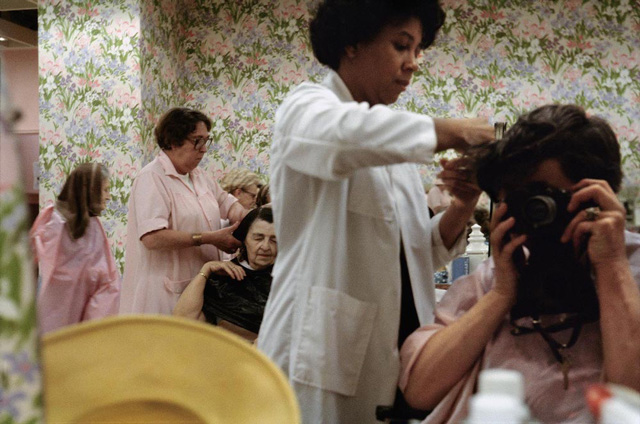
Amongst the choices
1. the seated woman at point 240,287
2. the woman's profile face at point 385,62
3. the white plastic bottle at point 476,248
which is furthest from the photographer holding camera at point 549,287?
the seated woman at point 240,287

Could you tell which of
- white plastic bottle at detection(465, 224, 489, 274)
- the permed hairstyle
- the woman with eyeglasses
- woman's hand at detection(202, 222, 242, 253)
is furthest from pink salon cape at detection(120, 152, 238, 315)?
white plastic bottle at detection(465, 224, 489, 274)

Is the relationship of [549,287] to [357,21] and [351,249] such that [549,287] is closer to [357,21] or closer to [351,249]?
[351,249]

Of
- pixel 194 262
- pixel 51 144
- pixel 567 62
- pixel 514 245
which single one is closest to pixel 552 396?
pixel 514 245

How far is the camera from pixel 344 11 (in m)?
1.20

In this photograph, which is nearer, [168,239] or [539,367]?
[539,367]

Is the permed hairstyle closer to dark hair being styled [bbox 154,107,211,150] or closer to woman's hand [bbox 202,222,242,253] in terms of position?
dark hair being styled [bbox 154,107,211,150]

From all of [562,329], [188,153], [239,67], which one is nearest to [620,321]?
[562,329]

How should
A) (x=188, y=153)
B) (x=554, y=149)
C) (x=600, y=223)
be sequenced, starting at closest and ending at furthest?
1. (x=600, y=223)
2. (x=554, y=149)
3. (x=188, y=153)

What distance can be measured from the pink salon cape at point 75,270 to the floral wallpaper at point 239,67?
4.15 feet

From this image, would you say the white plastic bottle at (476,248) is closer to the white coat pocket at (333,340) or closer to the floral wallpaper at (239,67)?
the white coat pocket at (333,340)

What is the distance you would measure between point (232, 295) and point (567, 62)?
140 inches

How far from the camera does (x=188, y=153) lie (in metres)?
3.11

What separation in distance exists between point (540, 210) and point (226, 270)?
6.21 feet

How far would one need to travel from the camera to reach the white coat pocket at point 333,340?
45.4 inches
